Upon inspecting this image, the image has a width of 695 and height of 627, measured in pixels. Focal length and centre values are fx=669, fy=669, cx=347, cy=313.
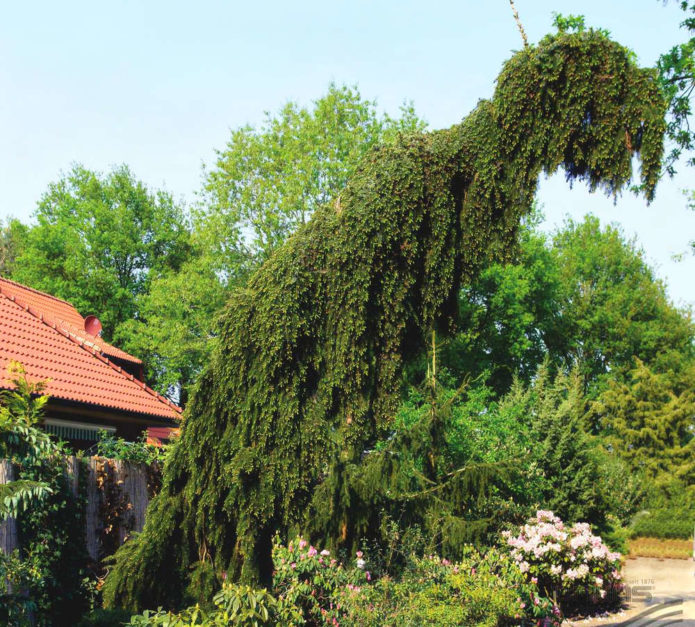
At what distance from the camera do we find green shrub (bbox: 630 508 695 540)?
1015 inches

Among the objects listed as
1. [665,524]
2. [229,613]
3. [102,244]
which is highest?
[102,244]

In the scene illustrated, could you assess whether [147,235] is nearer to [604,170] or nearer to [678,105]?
[678,105]

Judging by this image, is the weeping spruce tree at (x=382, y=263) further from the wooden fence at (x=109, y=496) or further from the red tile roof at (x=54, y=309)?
the red tile roof at (x=54, y=309)

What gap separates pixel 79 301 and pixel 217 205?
1090 centimetres

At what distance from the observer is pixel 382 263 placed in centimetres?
555

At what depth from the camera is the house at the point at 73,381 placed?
11359 mm

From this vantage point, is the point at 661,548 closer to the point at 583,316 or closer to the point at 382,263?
the point at 583,316

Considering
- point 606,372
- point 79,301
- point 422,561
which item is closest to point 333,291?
point 422,561

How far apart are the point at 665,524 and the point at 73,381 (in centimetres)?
2331

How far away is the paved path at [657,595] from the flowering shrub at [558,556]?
30.1 inches

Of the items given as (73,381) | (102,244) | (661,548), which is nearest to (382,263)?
(73,381)

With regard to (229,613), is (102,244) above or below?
above

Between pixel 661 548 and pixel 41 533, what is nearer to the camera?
pixel 41 533

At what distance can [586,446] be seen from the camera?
15.9m
